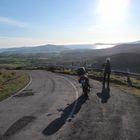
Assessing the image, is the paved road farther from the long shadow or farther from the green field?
the green field

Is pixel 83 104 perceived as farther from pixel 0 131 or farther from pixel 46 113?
pixel 0 131

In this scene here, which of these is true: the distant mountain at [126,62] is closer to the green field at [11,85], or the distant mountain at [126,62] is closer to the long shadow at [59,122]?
the green field at [11,85]

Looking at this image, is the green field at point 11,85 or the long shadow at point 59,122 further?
the green field at point 11,85

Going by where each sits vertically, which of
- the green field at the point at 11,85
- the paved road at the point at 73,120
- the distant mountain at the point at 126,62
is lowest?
the distant mountain at the point at 126,62

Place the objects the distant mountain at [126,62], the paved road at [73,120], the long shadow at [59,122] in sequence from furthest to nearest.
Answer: the distant mountain at [126,62]
the long shadow at [59,122]
the paved road at [73,120]

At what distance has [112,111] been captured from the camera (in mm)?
11078

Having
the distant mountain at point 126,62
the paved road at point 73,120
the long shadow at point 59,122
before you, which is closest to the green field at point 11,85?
the paved road at point 73,120

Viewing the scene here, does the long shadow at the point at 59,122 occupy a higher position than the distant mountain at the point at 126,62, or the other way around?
the long shadow at the point at 59,122

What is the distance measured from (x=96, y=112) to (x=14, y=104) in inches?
196

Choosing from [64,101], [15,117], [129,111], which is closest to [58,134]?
[15,117]

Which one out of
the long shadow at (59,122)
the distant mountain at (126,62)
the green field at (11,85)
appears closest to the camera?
the long shadow at (59,122)

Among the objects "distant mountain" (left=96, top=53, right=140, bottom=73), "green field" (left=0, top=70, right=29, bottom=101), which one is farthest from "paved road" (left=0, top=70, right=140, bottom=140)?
"distant mountain" (left=96, top=53, right=140, bottom=73)

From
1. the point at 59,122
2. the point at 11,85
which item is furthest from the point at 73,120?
the point at 11,85

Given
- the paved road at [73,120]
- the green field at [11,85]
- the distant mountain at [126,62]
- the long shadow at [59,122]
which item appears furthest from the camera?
the distant mountain at [126,62]
